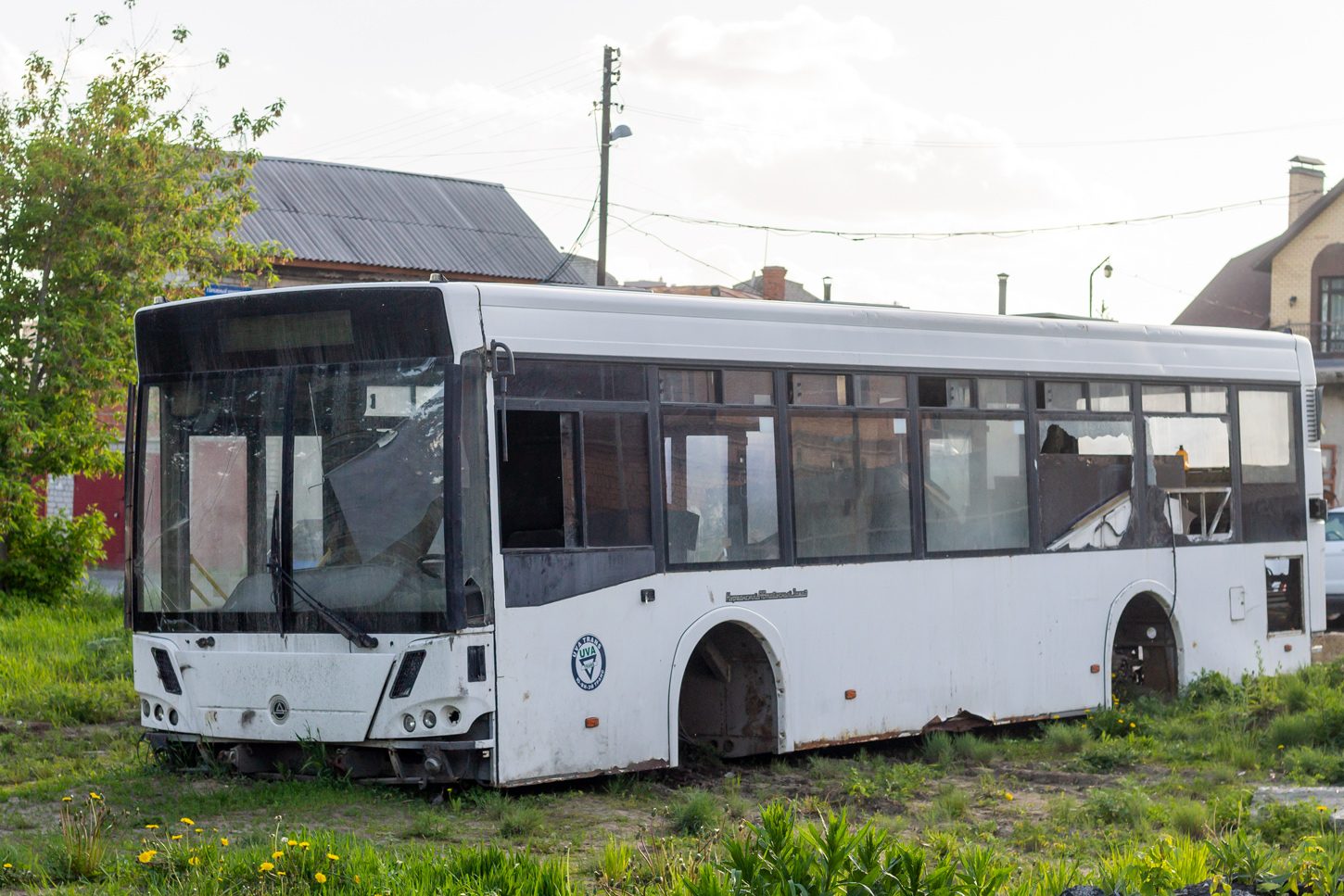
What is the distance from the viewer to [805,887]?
491cm

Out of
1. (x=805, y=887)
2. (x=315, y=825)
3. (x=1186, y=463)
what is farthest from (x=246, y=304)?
(x=1186, y=463)

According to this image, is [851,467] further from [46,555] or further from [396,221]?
[396,221]

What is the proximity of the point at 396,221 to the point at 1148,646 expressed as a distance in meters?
26.6

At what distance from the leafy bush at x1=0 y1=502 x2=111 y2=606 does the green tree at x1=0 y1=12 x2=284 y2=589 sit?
0.08m

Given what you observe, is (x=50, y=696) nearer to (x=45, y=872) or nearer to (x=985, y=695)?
(x=45, y=872)

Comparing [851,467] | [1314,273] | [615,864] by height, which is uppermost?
[1314,273]

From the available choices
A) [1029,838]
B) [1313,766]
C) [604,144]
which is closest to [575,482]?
[1029,838]

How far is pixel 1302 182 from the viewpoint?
45938 millimetres

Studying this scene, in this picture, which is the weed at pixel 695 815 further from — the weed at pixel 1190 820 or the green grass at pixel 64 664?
the green grass at pixel 64 664

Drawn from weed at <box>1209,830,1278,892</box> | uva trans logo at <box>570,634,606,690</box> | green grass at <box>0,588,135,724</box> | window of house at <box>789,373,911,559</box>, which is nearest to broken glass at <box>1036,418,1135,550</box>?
window of house at <box>789,373,911,559</box>

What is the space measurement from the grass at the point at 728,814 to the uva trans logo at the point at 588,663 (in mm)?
641

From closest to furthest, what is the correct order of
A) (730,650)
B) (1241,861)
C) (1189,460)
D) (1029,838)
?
1. (1241,861)
2. (1029,838)
3. (730,650)
4. (1189,460)

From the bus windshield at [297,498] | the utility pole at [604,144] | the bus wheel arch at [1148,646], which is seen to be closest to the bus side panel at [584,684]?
the bus windshield at [297,498]

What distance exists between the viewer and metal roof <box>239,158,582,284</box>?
1312 inches
